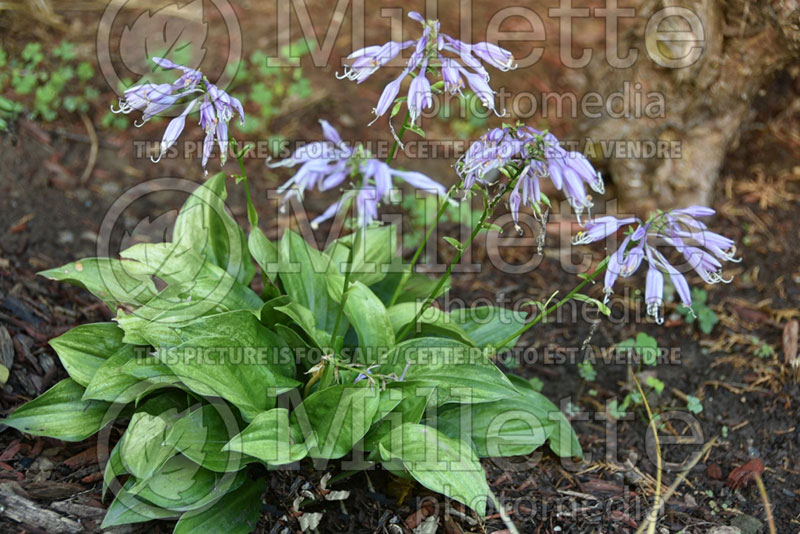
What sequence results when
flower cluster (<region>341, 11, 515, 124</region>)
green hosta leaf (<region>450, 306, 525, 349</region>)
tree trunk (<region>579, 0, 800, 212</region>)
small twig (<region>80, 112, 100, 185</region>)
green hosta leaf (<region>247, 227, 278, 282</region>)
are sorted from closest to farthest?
flower cluster (<region>341, 11, 515, 124</region>) → green hosta leaf (<region>247, 227, 278, 282</region>) → green hosta leaf (<region>450, 306, 525, 349</region>) → tree trunk (<region>579, 0, 800, 212</region>) → small twig (<region>80, 112, 100, 185</region>)

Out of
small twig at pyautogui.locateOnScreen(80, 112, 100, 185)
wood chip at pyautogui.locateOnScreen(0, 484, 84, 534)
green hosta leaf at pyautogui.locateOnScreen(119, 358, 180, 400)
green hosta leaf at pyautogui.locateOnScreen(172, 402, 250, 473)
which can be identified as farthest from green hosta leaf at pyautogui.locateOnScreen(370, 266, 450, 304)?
small twig at pyautogui.locateOnScreen(80, 112, 100, 185)

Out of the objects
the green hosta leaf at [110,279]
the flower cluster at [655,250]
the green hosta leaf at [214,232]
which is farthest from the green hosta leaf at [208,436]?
the flower cluster at [655,250]

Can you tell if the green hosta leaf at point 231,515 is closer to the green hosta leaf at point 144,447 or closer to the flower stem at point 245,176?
the green hosta leaf at point 144,447

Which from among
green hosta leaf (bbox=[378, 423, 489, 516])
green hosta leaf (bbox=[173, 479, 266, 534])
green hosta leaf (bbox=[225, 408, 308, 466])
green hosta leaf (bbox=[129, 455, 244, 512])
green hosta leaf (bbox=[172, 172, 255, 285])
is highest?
green hosta leaf (bbox=[172, 172, 255, 285])

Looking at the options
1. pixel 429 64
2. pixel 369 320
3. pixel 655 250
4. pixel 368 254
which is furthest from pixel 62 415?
pixel 655 250

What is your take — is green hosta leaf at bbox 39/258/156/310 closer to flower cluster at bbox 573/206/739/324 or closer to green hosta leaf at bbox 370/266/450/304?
green hosta leaf at bbox 370/266/450/304

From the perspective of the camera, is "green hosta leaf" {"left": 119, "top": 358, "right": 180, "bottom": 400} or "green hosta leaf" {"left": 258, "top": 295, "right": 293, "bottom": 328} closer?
"green hosta leaf" {"left": 119, "top": 358, "right": 180, "bottom": 400}

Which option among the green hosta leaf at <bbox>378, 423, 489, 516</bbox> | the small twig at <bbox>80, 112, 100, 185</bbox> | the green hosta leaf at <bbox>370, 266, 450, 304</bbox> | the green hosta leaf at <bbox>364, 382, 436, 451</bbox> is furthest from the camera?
the small twig at <bbox>80, 112, 100, 185</bbox>

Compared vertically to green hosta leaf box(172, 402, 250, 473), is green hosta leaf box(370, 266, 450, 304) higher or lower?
higher
